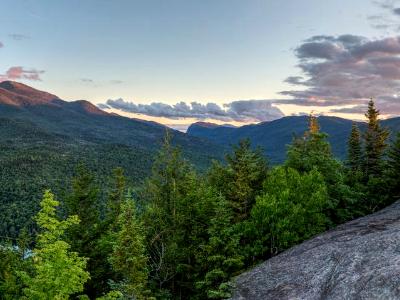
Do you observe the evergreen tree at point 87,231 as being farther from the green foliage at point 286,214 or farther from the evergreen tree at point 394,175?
the evergreen tree at point 394,175

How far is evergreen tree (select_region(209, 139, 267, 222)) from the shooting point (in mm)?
48125

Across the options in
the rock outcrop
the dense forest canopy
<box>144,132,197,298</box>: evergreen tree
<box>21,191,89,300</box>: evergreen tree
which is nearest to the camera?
the rock outcrop

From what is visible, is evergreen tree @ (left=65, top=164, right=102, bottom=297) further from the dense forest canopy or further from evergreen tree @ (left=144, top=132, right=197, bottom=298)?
evergreen tree @ (left=144, top=132, right=197, bottom=298)

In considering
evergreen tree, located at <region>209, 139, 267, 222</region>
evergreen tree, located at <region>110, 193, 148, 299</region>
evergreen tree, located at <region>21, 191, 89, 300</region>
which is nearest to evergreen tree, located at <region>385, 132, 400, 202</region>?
evergreen tree, located at <region>209, 139, 267, 222</region>

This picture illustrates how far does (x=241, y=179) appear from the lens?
159ft

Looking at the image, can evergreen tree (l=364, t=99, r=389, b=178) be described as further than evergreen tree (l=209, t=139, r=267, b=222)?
Yes

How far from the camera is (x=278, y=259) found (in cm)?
3481

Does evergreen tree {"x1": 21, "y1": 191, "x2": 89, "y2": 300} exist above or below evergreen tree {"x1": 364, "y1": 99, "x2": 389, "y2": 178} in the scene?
below

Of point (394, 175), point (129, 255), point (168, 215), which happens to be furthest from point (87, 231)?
point (394, 175)

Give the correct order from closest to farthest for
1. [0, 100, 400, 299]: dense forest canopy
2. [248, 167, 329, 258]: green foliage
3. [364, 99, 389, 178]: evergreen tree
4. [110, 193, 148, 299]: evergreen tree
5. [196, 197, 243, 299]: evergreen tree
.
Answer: [110, 193, 148, 299]: evergreen tree < [196, 197, 243, 299]: evergreen tree < [0, 100, 400, 299]: dense forest canopy < [248, 167, 329, 258]: green foliage < [364, 99, 389, 178]: evergreen tree

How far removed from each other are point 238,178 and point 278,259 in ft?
50.0

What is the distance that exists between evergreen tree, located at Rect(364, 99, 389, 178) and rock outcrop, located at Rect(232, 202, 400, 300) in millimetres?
36225

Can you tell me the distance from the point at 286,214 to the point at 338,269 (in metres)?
16.4

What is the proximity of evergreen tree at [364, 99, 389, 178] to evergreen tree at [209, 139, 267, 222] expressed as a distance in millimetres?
27668
